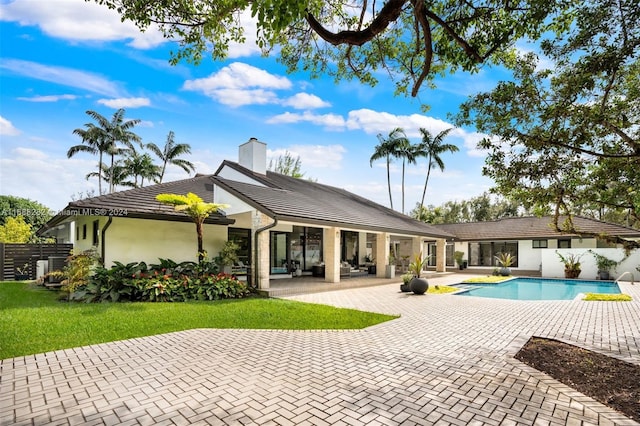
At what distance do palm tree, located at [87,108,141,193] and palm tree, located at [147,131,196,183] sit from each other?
2449 mm

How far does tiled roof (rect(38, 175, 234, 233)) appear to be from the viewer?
11352mm

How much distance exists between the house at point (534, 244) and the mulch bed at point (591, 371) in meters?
16.4

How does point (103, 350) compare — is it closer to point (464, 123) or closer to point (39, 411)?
point (39, 411)

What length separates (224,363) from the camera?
5512mm

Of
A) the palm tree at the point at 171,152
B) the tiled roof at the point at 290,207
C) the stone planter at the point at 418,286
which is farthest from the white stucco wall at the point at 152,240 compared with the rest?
the palm tree at the point at 171,152

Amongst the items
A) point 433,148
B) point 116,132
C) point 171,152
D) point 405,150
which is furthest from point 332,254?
point 116,132

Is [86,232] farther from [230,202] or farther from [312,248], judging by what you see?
[312,248]

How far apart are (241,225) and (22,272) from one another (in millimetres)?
13952

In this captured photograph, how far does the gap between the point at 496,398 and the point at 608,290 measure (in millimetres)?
17891

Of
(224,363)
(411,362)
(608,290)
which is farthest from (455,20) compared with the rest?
(608,290)

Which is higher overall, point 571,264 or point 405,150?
point 405,150

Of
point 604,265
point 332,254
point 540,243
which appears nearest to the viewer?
point 332,254

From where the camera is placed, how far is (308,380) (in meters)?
4.86

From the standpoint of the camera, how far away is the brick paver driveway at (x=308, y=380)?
152 inches
